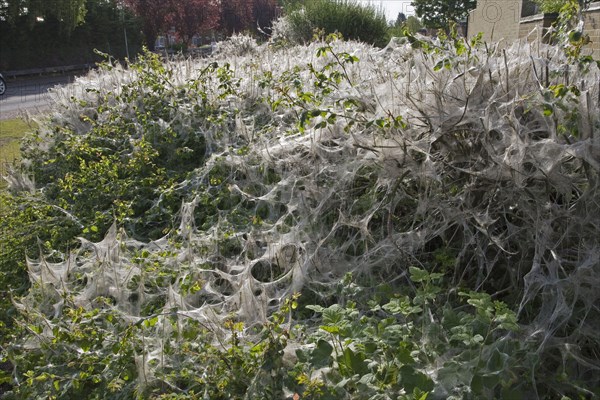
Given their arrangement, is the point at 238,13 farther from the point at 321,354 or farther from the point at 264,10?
the point at 321,354

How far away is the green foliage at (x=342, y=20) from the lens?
15009 millimetres

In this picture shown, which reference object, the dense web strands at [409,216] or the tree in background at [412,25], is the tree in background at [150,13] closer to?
the tree in background at [412,25]

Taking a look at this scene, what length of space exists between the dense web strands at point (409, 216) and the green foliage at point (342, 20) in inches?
447

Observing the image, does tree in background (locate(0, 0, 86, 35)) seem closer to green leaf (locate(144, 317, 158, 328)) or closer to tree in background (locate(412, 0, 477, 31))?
tree in background (locate(412, 0, 477, 31))

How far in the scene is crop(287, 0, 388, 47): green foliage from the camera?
591 inches

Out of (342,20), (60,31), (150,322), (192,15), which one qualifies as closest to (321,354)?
(150,322)

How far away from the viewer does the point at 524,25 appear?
36.0 feet

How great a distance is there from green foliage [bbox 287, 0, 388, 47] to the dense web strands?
37.3 feet

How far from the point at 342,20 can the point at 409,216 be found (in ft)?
42.6

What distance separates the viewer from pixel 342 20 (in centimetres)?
1536

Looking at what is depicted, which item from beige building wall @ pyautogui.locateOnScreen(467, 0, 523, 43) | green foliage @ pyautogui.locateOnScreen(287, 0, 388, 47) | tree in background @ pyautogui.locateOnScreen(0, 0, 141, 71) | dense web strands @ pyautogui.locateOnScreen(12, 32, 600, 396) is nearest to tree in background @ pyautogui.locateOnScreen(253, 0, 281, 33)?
tree in background @ pyautogui.locateOnScreen(0, 0, 141, 71)

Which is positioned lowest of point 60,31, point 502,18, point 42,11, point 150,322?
point 150,322

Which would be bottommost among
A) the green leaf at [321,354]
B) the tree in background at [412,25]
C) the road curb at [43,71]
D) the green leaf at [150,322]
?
the green leaf at [150,322]

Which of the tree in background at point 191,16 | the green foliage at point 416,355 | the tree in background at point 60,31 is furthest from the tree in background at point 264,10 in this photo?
the green foliage at point 416,355
